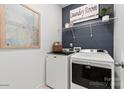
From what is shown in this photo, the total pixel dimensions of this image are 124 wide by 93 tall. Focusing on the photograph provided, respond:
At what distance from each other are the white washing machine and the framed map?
0.91m

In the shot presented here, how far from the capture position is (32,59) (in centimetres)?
185

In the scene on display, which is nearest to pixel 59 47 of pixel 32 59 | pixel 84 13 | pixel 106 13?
pixel 32 59

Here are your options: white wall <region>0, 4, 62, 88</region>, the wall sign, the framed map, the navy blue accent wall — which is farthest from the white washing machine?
the wall sign

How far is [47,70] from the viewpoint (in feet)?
7.10

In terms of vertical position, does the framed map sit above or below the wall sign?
below

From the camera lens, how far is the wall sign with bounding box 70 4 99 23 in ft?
6.95

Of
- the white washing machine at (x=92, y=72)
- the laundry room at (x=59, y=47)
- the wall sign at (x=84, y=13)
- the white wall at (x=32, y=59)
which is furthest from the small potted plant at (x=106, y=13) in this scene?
the white wall at (x=32, y=59)

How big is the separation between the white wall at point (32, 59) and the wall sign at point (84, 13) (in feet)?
A: 1.53

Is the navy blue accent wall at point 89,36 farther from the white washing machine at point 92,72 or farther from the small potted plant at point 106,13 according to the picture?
the white washing machine at point 92,72

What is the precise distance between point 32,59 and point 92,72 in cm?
113

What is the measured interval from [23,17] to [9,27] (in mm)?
345

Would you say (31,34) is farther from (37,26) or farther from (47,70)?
(47,70)

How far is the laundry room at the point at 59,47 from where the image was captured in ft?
4.40

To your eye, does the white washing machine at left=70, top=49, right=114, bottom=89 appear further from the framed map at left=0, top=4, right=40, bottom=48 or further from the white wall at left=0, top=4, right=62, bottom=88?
the framed map at left=0, top=4, right=40, bottom=48
